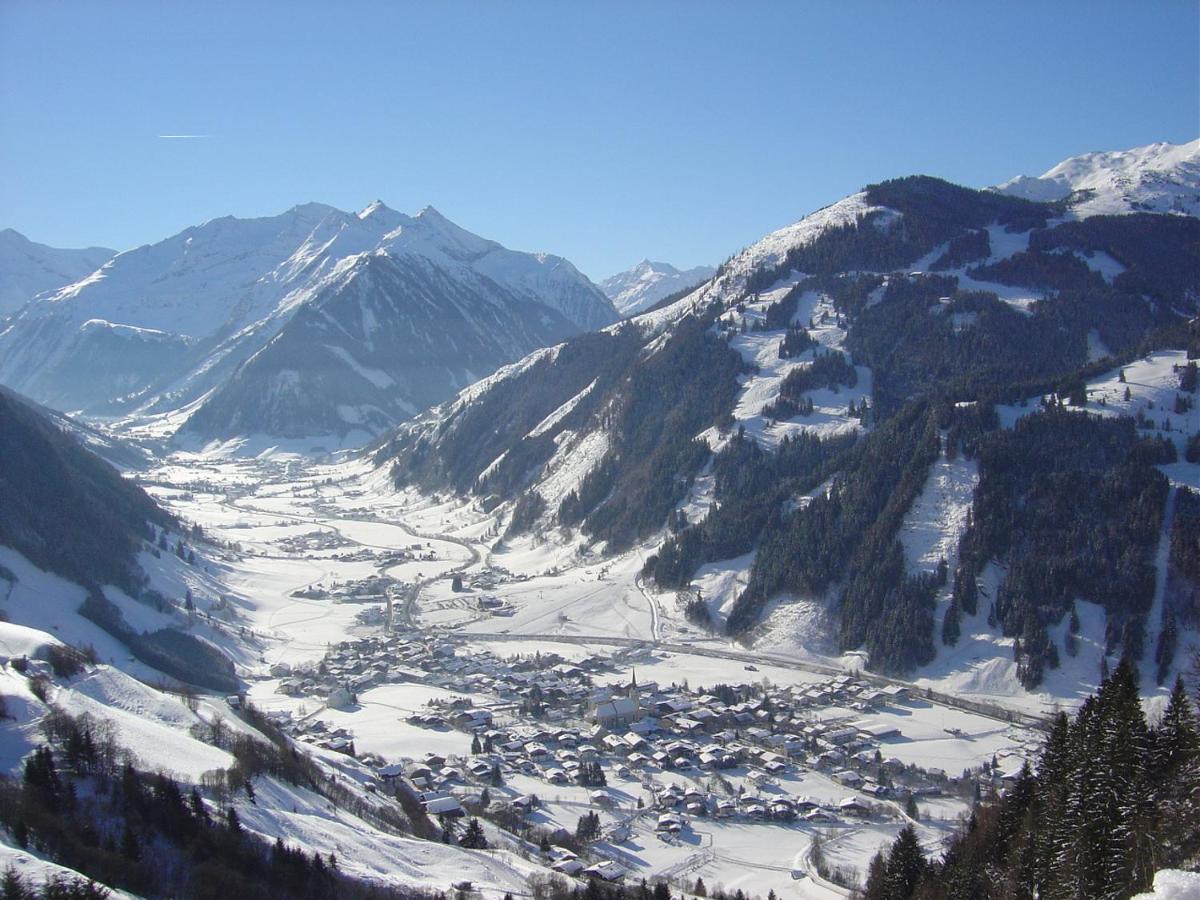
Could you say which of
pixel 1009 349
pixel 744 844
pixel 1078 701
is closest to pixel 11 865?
pixel 744 844

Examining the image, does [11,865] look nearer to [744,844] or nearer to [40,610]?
[744,844]

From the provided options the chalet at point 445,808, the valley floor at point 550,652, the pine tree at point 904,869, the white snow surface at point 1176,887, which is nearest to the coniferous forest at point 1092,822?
the pine tree at point 904,869

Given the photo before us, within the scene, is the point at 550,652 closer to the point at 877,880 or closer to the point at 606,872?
the point at 606,872

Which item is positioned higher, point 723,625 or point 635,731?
point 723,625

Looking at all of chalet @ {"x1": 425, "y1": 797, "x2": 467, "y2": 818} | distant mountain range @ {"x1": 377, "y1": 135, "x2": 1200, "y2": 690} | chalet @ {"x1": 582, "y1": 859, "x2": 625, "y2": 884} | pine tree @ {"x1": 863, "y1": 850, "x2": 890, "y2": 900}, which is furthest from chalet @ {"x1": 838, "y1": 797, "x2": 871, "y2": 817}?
distant mountain range @ {"x1": 377, "y1": 135, "x2": 1200, "y2": 690}

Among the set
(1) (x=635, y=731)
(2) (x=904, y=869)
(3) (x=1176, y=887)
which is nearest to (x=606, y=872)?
(2) (x=904, y=869)

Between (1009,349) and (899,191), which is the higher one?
(899,191)

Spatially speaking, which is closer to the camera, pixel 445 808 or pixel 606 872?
pixel 606 872

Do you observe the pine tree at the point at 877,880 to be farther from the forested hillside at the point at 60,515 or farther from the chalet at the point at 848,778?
Result: the forested hillside at the point at 60,515
